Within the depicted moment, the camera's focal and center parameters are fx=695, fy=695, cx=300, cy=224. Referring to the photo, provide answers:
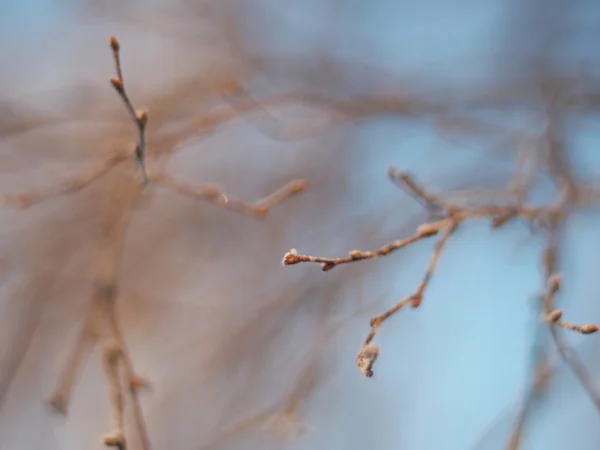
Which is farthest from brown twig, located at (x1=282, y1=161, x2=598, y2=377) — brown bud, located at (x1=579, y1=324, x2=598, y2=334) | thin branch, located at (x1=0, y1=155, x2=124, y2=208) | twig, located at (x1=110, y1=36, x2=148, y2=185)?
thin branch, located at (x1=0, y1=155, x2=124, y2=208)

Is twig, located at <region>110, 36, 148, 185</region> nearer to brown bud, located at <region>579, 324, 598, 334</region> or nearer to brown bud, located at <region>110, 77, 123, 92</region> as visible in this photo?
brown bud, located at <region>110, 77, 123, 92</region>

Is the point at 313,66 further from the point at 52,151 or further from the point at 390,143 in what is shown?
the point at 52,151

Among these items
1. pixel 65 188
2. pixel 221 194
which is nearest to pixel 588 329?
pixel 221 194

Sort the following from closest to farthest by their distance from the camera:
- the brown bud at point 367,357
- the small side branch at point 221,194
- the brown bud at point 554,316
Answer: the brown bud at point 367,357 < the brown bud at point 554,316 < the small side branch at point 221,194

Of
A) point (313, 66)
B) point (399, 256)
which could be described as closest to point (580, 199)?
point (399, 256)

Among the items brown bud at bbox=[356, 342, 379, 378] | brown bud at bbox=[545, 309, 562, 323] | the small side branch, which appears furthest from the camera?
the small side branch

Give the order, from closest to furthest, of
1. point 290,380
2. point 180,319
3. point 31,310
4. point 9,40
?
point 31,310 → point 290,380 → point 180,319 → point 9,40

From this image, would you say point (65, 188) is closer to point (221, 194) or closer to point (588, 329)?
point (221, 194)

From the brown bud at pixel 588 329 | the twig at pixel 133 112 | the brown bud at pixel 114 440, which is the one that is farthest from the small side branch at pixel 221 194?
the brown bud at pixel 588 329

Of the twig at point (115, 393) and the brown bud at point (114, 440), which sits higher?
the brown bud at point (114, 440)

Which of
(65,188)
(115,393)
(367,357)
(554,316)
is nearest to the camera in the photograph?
(367,357)

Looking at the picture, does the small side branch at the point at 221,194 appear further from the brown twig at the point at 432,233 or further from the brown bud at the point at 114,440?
the brown bud at the point at 114,440
